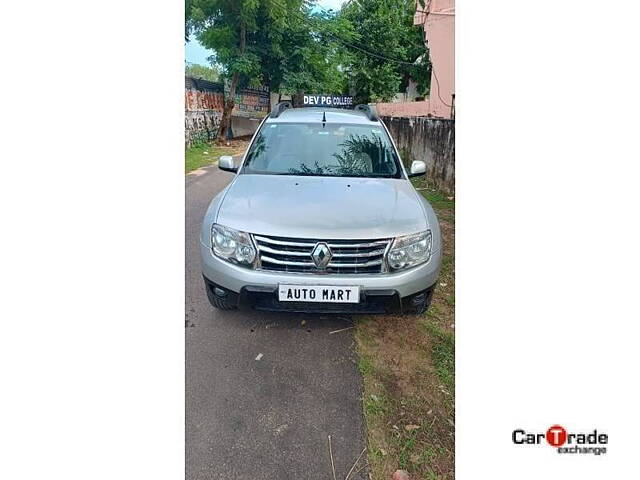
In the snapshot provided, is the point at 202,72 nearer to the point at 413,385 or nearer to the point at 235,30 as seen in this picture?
the point at 235,30

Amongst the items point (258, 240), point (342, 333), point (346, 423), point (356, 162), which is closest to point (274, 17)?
point (356, 162)

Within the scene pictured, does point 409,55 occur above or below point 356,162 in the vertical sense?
above

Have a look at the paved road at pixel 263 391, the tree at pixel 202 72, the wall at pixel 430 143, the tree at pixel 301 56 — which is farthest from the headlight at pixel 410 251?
the tree at pixel 301 56

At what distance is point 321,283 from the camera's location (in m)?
1.87

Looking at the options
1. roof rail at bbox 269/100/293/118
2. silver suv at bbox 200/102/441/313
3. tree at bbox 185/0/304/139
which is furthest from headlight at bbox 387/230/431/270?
roof rail at bbox 269/100/293/118

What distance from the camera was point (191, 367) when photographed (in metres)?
1.84

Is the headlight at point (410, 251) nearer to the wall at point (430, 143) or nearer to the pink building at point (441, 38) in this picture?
the pink building at point (441, 38)

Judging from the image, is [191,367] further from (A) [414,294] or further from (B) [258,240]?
(A) [414,294]

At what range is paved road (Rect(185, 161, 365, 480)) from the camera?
1505 mm

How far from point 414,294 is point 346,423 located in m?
0.67
